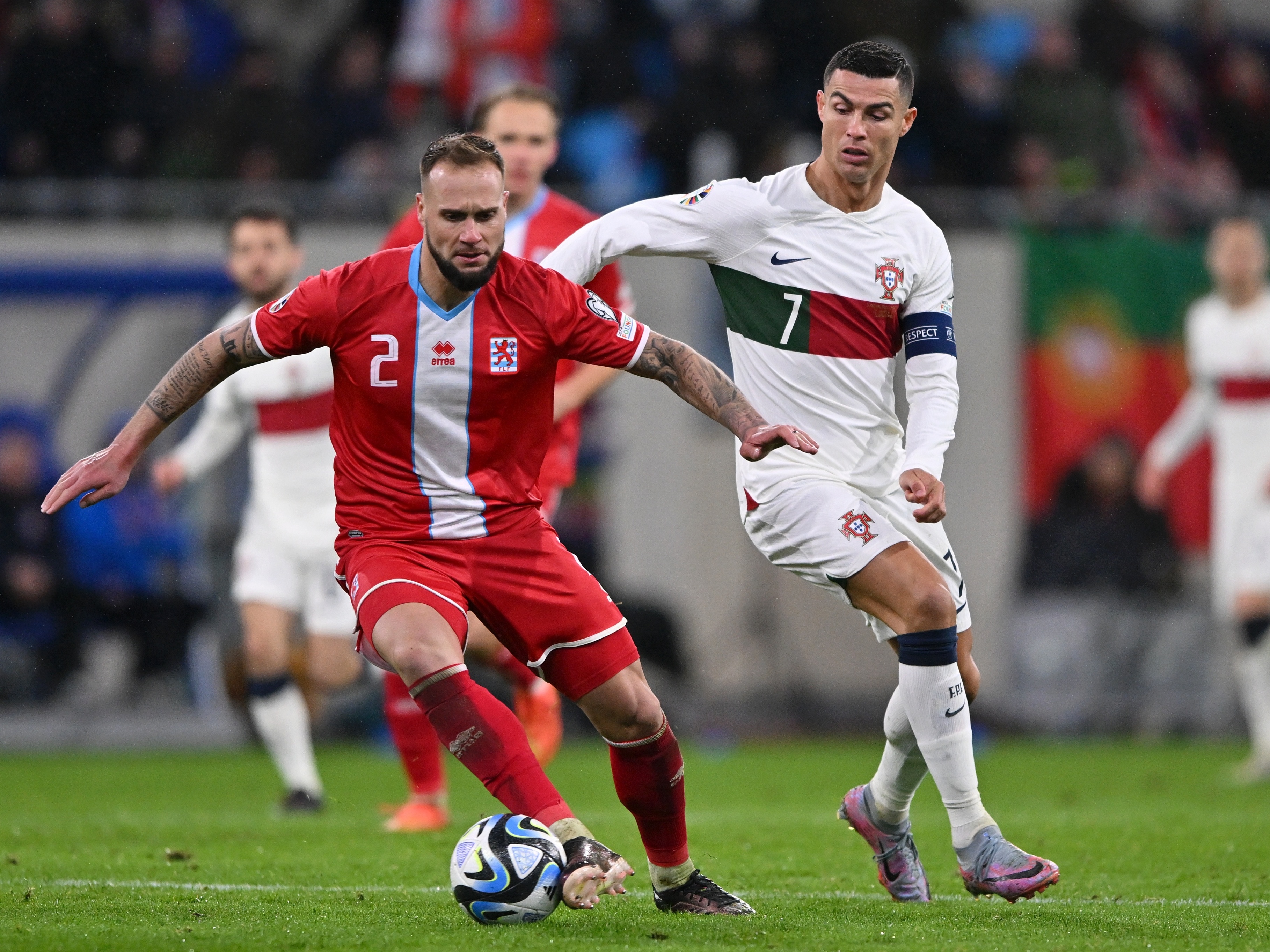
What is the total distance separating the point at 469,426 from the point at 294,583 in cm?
412

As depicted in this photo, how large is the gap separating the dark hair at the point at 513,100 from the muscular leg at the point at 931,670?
340 cm

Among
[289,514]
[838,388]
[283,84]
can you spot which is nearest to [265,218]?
[289,514]

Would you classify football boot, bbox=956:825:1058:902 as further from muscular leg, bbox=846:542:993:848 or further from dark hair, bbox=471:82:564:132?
dark hair, bbox=471:82:564:132

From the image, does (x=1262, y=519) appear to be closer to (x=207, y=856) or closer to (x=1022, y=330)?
(x=1022, y=330)

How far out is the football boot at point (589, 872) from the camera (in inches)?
193

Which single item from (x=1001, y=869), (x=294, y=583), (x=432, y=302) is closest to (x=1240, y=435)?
(x=294, y=583)

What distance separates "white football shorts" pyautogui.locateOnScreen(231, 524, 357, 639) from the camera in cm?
924

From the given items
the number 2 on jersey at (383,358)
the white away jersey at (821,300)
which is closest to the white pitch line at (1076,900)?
the white away jersey at (821,300)

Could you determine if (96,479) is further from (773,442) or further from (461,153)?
(773,442)

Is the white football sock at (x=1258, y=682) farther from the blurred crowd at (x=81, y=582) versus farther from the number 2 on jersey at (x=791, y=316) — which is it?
the blurred crowd at (x=81, y=582)

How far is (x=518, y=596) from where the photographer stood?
539 cm

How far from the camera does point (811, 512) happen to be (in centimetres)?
587

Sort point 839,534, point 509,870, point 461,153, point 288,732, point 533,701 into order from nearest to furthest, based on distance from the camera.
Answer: point 509,870
point 461,153
point 839,534
point 533,701
point 288,732

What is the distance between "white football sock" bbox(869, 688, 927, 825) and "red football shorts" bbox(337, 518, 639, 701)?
3.76 feet
